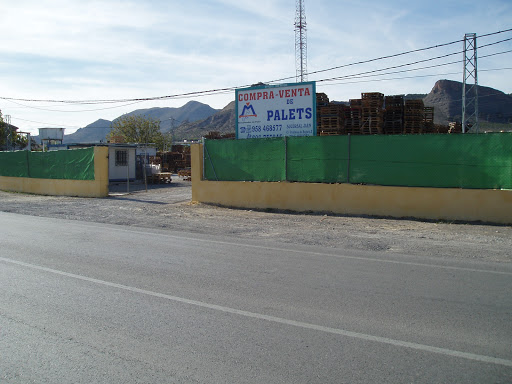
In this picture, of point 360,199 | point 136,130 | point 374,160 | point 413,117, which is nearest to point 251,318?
point 360,199

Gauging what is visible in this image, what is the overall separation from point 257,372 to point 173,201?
1581 cm

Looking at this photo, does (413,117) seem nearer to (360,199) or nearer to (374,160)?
(374,160)

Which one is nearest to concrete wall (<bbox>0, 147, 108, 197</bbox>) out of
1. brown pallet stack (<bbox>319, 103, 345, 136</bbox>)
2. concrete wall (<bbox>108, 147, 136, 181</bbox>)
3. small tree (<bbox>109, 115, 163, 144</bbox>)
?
concrete wall (<bbox>108, 147, 136, 181</bbox>)

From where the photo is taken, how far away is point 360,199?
13523 millimetres

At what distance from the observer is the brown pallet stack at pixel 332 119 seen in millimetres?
20031

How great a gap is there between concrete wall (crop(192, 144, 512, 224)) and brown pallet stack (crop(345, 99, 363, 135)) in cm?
709

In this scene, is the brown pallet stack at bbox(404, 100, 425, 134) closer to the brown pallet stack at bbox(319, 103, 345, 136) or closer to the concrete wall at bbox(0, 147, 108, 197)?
the brown pallet stack at bbox(319, 103, 345, 136)

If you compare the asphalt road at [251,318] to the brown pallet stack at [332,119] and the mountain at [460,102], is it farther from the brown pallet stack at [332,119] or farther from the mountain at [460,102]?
the mountain at [460,102]

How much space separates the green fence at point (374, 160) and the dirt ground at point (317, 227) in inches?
49.2

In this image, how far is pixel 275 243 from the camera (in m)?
9.70

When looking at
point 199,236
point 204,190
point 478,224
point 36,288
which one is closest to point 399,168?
point 478,224

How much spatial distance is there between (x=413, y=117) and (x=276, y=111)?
7.88 m

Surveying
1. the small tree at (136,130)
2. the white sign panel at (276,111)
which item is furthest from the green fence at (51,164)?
the small tree at (136,130)

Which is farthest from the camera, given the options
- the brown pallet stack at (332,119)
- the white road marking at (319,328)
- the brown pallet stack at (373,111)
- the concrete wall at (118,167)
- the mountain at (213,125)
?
the mountain at (213,125)
